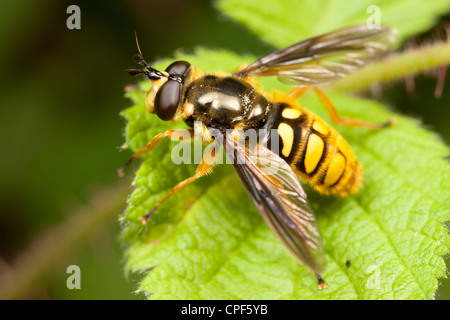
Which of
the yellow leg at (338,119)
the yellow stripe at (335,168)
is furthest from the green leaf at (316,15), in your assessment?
the yellow stripe at (335,168)

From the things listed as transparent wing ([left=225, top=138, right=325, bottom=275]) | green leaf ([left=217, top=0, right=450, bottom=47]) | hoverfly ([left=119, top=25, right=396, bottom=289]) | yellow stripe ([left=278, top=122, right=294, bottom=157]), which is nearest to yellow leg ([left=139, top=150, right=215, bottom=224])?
hoverfly ([left=119, top=25, right=396, bottom=289])

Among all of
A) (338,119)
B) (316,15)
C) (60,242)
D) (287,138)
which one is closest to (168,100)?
(287,138)

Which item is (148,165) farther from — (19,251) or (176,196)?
(19,251)

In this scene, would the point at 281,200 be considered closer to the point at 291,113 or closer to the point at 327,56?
the point at 291,113

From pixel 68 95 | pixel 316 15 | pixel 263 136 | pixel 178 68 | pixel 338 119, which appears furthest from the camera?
pixel 68 95

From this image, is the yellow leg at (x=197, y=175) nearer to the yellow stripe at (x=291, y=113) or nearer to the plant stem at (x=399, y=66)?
the yellow stripe at (x=291, y=113)

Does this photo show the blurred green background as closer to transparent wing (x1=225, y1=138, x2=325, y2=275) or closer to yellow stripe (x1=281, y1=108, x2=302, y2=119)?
yellow stripe (x1=281, y1=108, x2=302, y2=119)
